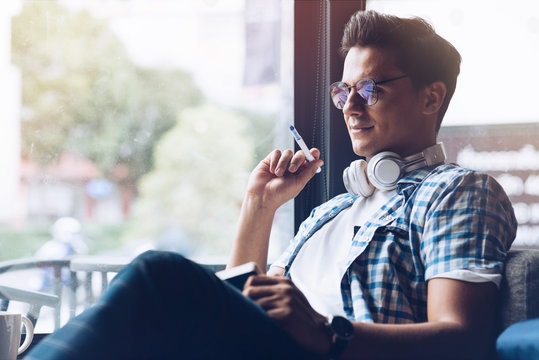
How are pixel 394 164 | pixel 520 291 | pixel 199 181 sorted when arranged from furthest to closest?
1. pixel 199 181
2. pixel 394 164
3. pixel 520 291

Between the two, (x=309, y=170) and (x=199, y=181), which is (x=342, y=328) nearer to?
(x=309, y=170)

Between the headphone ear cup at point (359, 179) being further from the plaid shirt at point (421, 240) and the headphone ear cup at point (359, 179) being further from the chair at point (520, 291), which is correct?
the chair at point (520, 291)

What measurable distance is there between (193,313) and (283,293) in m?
0.18

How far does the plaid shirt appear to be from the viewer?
134 centimetres

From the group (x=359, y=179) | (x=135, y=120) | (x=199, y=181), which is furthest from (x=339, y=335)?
(x=135, y=120)

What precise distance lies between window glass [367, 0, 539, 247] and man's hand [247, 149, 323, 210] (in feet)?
2.32

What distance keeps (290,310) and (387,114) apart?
0.78 meters

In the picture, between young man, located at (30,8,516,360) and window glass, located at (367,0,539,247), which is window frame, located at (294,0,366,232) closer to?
window glass, located at (367,0,539,247)

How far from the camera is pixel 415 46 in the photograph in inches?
67.5

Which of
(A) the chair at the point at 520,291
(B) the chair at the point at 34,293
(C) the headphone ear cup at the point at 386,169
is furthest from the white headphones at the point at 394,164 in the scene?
(B) the chair at the point at 34,293

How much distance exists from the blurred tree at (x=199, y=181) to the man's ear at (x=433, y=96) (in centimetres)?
79

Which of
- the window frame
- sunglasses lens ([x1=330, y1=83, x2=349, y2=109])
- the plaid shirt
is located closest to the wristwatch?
the plaid shirt

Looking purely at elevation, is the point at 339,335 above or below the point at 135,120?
below

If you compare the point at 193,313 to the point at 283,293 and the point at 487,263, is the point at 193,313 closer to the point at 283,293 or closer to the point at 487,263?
the point at 283,293
